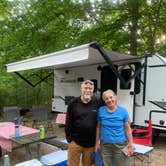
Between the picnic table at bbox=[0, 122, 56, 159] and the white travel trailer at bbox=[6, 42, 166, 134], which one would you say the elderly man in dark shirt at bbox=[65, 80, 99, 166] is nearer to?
the picnic table at bbox=[0, 122, 56, 159]

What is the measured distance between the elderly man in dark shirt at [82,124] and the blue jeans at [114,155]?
172mm

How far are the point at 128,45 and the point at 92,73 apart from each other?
10.1 ft

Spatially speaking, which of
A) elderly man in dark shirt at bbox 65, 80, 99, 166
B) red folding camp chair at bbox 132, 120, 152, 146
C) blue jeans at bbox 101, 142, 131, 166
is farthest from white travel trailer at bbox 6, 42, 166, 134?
blue jeans at bbox 101, 142, 131, 166

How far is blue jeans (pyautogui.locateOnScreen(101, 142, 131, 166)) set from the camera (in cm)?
277

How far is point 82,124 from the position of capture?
2.87 m

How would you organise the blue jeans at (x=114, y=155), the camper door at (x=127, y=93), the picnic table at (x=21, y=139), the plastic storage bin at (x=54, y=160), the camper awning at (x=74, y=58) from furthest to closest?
the camper door at (x=127, y=93)
the camper awning at (x=74, y=58)
the picnic table at (x=21, y=139)
the plastic storage bin at (x=54, y=160)
the blue jeans at (x=114, y=155)

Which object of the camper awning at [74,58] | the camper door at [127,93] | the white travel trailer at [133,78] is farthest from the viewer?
the camper door at [127,93]

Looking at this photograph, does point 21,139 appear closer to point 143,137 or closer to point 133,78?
point 143,137

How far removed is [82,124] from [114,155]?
496 millimetres

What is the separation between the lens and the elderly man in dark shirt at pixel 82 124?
A: 287cm

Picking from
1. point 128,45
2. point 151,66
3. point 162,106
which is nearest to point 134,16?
point 128,45

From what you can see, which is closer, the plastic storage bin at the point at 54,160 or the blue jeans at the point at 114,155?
the blue jeans at the point at 114,155

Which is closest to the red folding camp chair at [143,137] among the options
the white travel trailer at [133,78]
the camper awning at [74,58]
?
the white travel trailer at [133,78]

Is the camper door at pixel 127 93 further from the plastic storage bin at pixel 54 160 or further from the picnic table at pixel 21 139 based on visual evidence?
the plastic storage bin at pixel 54 160
